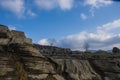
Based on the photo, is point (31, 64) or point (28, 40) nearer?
point (31, 64)

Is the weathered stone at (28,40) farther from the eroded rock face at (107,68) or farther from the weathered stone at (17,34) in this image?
the eroded rock face at (107,68)

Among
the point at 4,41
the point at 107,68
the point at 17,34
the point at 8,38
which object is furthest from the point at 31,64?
the point at 107,68

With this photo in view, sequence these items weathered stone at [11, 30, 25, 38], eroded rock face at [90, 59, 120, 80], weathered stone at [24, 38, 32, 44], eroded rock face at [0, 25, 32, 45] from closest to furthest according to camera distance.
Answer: eroded rock face at [0, 25, 32, 45]
weathered stone at [24, 38, 32, 44]
weathered stone at [11, 30, 25, 38]
eroded rock face at [90, 59, 120, 80]

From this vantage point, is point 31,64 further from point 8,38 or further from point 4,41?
point 8,38

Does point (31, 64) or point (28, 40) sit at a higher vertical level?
point (28, 40)

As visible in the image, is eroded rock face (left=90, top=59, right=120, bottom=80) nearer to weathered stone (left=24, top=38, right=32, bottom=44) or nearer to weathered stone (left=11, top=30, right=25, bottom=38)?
weathered stone (left=24, top=38, right=32, bottom=44)

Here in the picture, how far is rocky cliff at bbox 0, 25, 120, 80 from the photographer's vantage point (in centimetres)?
2610

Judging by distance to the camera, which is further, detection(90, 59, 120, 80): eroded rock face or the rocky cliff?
detection(90, 59, 120, 80): eroded rock face

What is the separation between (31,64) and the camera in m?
27.6

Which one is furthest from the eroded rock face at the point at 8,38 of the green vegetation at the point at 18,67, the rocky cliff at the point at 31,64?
the green vegetation at the point at 18,67

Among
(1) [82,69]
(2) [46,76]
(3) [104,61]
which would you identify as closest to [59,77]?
(2) [46,76]

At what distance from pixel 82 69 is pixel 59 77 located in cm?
606

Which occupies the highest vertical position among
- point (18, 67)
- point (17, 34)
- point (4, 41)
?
point (17, 34)

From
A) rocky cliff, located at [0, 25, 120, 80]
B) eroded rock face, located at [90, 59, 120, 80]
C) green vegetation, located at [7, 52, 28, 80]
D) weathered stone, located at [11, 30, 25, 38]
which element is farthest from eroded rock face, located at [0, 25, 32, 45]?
eroded rock face, located at [90, 59, 120, 80]
